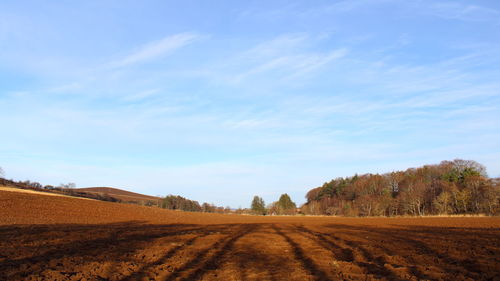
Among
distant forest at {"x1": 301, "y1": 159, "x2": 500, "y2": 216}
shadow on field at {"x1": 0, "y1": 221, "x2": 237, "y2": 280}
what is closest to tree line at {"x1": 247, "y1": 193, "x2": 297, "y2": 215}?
distant forest at {"x1": 301, "y1": 159, "x2": 500, "y2": 216}

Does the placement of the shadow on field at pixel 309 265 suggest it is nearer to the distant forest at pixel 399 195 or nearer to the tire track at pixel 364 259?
the tire track at pixel 364 259

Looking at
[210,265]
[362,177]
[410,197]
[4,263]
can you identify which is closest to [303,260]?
[210,265]

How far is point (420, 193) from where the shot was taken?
87.7 metres

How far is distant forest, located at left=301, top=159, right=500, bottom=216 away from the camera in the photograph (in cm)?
7375

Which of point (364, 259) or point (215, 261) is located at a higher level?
point (364, 259)

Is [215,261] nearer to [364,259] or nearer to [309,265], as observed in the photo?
[309,265]

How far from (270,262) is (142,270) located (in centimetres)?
490

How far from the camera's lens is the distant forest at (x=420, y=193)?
242ft

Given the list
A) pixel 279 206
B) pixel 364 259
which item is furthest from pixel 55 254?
pixel 279 206

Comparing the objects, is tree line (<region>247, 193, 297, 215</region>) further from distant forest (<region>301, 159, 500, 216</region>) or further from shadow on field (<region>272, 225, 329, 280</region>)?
shadow on field (<region>272, 225, 329, 280</region>)

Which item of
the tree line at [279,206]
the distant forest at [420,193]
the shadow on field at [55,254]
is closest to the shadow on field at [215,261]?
the shadow on field at [55,254]

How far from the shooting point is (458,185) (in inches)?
3290

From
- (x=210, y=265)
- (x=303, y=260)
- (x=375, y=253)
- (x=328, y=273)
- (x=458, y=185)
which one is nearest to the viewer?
(x=328, y=273)

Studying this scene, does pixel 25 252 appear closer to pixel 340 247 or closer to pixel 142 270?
pixel 142 270
